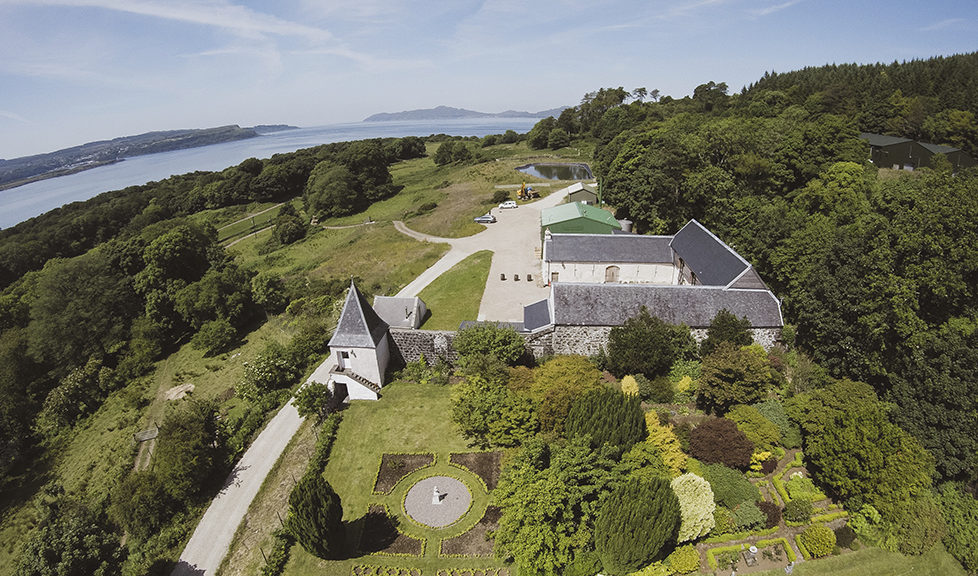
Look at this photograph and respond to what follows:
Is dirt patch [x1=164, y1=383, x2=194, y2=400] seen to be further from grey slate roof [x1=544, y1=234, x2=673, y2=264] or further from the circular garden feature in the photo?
grey slate roof [x1=544, y1=234, x2=673, y2=264]

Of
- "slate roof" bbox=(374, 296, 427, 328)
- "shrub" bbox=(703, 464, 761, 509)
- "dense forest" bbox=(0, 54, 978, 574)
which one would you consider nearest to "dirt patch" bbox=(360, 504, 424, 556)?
"dense forest" bbox=(0, 54, 978, 574)

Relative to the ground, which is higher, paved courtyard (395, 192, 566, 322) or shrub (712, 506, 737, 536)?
paved courtyard (395, 192, 566, 322)

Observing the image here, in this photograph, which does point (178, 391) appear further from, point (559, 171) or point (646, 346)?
point (559, 171)

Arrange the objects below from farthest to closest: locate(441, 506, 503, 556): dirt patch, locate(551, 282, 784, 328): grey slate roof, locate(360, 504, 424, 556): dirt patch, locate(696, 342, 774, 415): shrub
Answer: locate(551, 282, 784, 328): grey slate roof, locate(696, 342, 774, 415): shrub, locate(360, 504, 424, 556): dirt patch, locate(441, 506, 503, 556): dirt patch

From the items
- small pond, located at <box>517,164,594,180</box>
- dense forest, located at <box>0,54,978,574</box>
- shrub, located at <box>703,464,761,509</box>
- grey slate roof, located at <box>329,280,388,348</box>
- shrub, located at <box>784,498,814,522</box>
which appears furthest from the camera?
small pond, located at <box>517,164,594,180</box>

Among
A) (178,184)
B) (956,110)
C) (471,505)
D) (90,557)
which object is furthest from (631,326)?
(178,184)

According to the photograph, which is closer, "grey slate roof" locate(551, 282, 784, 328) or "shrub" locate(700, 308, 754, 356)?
"shrub" locate(700, 308, 754, 356)

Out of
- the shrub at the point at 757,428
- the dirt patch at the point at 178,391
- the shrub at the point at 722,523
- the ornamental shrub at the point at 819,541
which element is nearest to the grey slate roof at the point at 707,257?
the shrub at the point at 757,428
